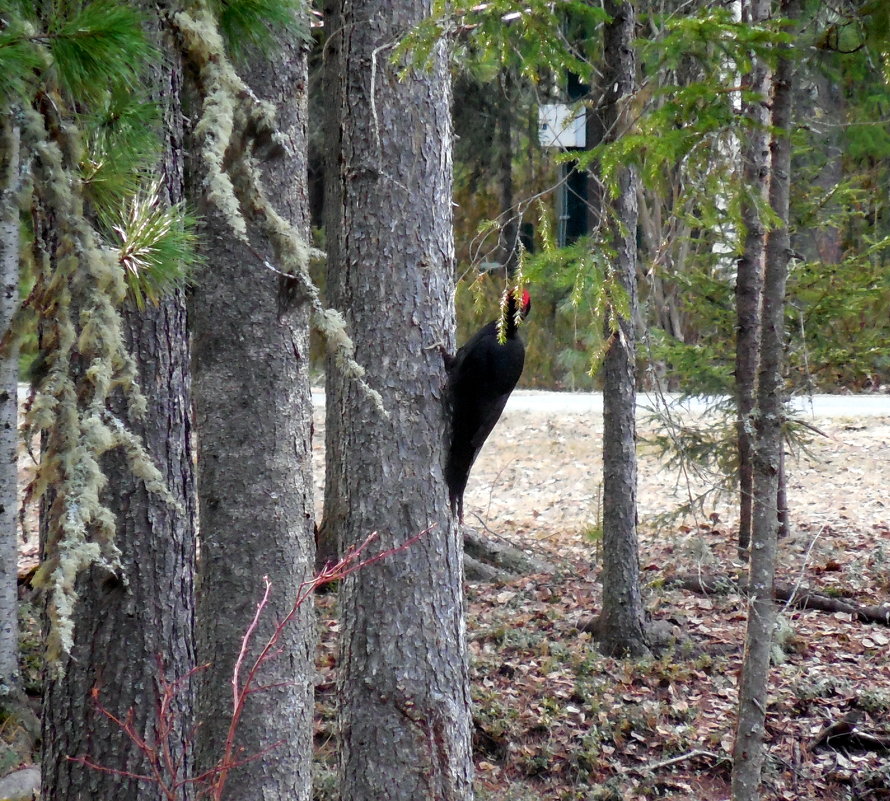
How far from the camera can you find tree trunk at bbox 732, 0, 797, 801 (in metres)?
4.69

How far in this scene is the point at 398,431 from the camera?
A: 4.52 meters

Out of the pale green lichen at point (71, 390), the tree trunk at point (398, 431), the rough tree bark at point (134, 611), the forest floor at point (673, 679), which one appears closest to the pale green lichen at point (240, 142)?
the pale green lichen at point (71, 390)

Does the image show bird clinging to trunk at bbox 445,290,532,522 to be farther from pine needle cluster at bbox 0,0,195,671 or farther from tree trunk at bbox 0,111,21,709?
tree trunk at bbox 0,111,21,709

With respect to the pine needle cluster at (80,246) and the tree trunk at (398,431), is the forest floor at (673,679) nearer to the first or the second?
the tree trunk at (398,431)

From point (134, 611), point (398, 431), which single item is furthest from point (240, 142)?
point (134, 611)

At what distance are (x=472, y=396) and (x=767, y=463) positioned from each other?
1.79 metres

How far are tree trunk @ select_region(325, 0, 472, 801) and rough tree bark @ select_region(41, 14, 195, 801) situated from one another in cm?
95

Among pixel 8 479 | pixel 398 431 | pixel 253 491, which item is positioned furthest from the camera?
pixel 8 479

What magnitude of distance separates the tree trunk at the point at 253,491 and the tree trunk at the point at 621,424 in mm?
2908

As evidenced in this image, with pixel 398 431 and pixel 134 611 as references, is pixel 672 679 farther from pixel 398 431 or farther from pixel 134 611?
pixel 134 611

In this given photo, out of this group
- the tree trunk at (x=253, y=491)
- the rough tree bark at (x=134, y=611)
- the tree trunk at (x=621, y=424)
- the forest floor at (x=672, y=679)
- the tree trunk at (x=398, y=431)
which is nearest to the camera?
the rough tree bark at (x=134, y=611)

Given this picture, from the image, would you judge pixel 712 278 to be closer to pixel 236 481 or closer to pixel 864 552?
pixel 864 552

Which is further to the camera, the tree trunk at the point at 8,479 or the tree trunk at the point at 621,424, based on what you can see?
the tree trunk at the point at 621,424

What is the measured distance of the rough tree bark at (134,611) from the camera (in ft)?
12.5
